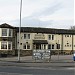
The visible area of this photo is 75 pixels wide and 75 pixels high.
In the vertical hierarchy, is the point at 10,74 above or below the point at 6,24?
below

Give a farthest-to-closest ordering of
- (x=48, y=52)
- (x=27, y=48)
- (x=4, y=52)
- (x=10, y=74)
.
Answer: (x=27, y=48) < (x=4, y=52) < (x=48, y=52) < (x=10, y=74)

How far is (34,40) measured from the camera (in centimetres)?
7612

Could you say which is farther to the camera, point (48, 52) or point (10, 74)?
point (48, 52)

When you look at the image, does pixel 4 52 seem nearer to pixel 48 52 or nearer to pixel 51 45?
pixel 51 45

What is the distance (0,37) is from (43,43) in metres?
11.1

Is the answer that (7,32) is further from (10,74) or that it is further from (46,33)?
(10,74)

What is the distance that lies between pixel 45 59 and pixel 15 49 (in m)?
30.5

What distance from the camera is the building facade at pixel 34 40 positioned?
7150 cm

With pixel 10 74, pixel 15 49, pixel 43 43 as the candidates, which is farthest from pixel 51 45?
pixel 10 74

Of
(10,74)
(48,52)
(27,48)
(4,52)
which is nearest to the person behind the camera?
(10,74)

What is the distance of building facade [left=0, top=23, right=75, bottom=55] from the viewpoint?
71500 mm

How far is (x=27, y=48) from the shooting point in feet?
247

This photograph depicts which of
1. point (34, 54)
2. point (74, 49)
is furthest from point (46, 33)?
point (34, 54)

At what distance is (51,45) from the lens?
77938mm
